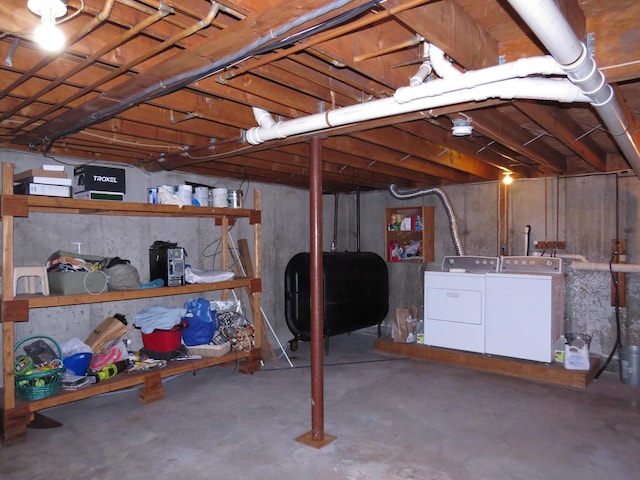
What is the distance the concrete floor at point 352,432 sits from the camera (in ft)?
9.04

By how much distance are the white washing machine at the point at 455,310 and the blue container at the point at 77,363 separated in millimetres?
3598

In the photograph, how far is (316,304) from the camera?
3158 millimetres

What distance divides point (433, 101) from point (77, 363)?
3397mm

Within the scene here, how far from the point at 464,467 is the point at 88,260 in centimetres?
334

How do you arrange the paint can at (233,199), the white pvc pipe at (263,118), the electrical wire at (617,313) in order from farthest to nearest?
the electrical wire at (617,313), the paint can at (233,199), the white pvc pipe at (263,118)

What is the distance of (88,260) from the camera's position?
3.84 metres

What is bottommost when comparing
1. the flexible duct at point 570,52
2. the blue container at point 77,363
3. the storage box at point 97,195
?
the blue container at point 77,363

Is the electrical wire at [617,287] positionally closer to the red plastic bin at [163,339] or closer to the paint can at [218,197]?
the paint can at [218,197]

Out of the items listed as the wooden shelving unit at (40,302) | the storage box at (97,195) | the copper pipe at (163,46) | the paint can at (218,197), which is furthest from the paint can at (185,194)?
the copper pipe at (163,46)

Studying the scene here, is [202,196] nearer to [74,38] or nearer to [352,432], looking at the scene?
[352,432]

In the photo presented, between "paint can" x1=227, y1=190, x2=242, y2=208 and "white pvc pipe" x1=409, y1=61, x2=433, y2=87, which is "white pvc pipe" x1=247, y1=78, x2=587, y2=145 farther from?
"paint can" x1=227, y1=190, x2=242, y2=208

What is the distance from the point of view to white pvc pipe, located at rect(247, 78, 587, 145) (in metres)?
1.99

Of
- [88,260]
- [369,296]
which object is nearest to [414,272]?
[369,296]

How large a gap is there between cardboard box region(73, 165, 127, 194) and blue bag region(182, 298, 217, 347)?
1.40 metres
